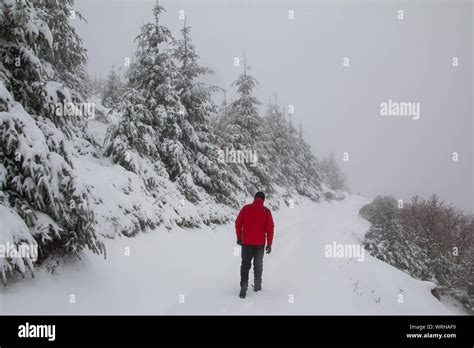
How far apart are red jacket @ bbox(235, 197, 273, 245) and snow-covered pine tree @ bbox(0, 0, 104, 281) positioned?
131 inches

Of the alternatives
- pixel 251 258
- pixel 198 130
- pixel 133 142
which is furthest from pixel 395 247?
pixel 133 142

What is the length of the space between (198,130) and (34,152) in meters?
12.2

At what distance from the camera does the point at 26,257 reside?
564 cm

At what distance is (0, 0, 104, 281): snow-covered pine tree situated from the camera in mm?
5910

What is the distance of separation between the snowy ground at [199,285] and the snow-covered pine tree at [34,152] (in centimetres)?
73

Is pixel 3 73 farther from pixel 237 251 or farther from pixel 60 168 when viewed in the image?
pixel 237 251

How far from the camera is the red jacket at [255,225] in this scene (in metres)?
8.07

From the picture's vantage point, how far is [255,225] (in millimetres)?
8086

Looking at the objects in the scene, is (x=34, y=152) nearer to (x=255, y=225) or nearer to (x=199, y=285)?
(x=255, y=225)

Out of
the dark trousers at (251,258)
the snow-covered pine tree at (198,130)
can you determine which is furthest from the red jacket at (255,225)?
the snow-covered pine tree at (198,130)

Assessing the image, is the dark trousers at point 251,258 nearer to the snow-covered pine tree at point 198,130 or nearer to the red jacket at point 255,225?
the red jacket at point 255,225

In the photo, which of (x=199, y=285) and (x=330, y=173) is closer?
(x=199, y=285)

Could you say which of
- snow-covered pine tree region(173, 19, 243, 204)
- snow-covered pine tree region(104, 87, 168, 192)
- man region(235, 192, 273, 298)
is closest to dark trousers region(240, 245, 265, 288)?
man region(235, 192, 273, 298)

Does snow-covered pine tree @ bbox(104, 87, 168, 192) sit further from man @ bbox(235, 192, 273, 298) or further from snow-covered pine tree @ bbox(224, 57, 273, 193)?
snow-covered pine tree @ bbox(224, 57, 273, 193)
